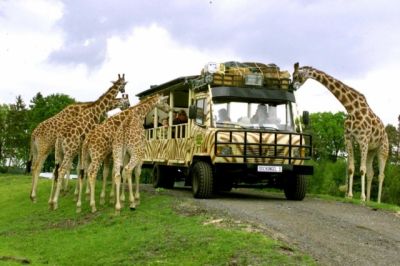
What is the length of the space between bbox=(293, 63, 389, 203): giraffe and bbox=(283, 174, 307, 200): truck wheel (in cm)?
189

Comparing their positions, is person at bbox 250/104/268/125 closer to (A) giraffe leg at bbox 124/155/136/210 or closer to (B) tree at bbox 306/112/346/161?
(A) giraffe leg at bbox 124/155/136/210

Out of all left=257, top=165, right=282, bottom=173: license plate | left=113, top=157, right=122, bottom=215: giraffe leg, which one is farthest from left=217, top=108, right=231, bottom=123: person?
left=113, top=157, right=122, bottom=215: giraffe leg

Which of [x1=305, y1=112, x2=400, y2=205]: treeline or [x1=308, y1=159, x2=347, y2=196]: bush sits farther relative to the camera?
[x1=308, y1=159, x2=347, y2=196]: bush

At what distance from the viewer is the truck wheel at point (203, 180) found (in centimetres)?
1605

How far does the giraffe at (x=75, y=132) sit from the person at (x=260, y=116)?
4.82 m

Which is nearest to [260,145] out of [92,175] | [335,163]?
[92,175]

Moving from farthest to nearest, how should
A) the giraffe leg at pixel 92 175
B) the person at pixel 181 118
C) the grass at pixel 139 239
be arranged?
the person at pixel 181 118 < the giraffe leg at pixel 92 175 < the grass at pixel 139 239

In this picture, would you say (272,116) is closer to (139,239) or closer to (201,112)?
(201,112)

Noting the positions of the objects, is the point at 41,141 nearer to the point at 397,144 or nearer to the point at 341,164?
the point at 341,164

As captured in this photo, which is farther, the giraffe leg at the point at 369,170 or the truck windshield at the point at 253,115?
the giraffe leg at the point at 369,170

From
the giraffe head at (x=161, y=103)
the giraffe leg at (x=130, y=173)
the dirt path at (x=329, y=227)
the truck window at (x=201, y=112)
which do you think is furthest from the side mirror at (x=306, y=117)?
the giraffe leg at (x=130, y=173)

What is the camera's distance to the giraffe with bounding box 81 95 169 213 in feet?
52.0

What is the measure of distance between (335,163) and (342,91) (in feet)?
117

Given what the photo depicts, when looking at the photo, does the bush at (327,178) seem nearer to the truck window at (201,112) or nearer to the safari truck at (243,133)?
the safari truck at (243,133)
